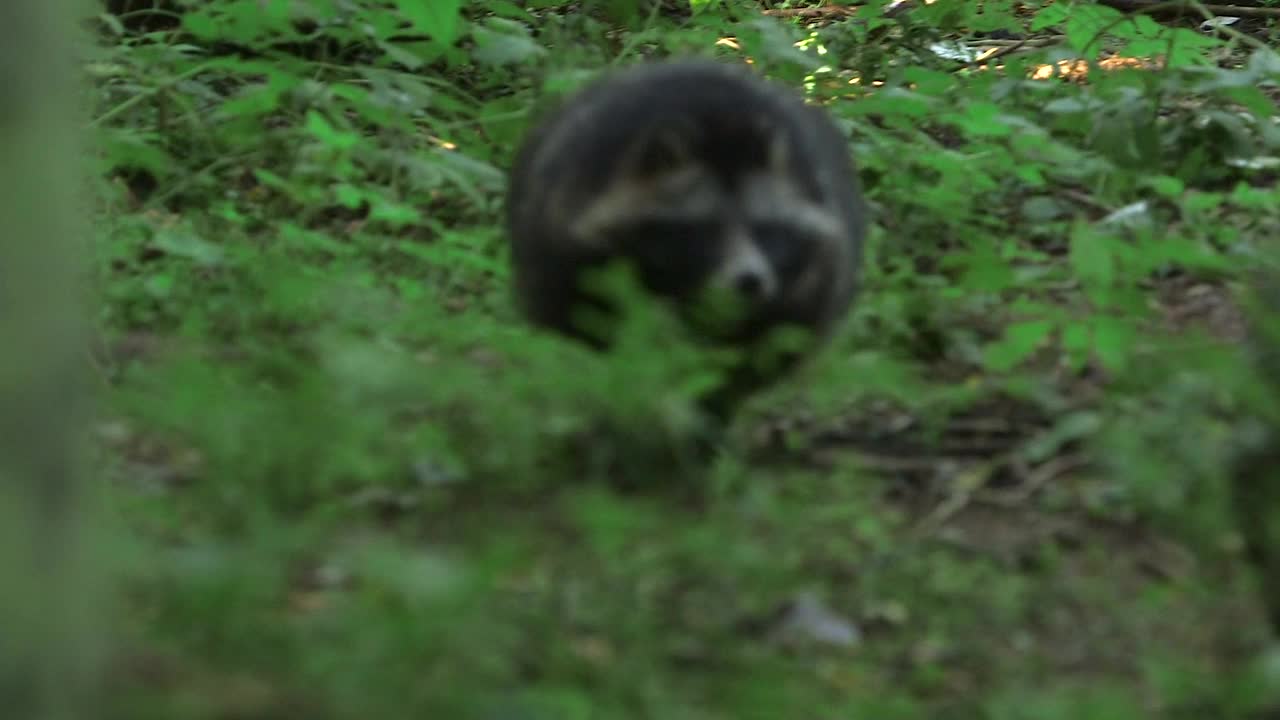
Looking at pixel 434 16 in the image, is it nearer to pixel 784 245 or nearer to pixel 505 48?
pixel 505 48

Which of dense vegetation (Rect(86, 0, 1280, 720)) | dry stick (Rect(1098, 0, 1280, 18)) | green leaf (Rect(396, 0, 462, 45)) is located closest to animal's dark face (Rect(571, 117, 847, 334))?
dense vegetation (Rect(86, 0, 1280, 720))

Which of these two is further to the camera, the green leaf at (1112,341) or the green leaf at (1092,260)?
the green leaf at (1092,260)

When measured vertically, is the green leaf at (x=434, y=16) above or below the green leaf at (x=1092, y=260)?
below

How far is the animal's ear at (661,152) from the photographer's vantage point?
445 cm

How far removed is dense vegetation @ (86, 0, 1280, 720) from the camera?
9.94 feet

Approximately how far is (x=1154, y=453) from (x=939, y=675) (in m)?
0.62

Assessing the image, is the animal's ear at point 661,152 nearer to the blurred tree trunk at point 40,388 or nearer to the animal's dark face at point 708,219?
the animal's dark face at point 708,219

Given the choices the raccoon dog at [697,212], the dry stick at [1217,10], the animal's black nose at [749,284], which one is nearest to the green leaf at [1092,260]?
the raccoon dog at [697,212]

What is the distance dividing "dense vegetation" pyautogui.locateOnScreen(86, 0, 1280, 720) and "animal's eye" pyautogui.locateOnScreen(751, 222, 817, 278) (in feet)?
0.89

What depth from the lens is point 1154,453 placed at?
12.0ft

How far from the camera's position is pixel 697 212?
4398 millimetres

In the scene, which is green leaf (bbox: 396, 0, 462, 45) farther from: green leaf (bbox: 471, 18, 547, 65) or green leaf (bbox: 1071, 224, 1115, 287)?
green leaf (bbox: 1071, 224, 1115, 287)

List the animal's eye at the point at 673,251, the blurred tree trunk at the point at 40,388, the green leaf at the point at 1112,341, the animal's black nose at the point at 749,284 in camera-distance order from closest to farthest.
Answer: the blurred tree trunk at the point at 40,388
the animal's black nose at the point at 749,284
the animal's eye at the point at 673,251
the green leaf at the point at 1112,341

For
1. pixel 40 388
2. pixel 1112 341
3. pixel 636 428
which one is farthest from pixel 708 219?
pixel 40 388
